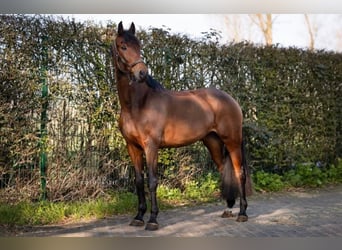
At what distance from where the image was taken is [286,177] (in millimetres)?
6969

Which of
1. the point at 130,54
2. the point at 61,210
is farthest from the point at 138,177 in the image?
the point at 130,54

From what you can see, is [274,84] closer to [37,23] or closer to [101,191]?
[101,191]

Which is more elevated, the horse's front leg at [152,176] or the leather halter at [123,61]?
the leather halter at [123,61]

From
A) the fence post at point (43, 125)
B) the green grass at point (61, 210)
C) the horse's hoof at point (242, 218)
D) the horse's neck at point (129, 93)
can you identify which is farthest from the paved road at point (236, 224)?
the horse's neck at point (129, 93)

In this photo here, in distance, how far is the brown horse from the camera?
405 centimetres

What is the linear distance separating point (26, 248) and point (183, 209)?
2145mm

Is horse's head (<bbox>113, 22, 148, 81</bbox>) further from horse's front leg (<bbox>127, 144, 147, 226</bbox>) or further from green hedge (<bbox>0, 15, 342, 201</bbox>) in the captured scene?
green hedge (<bbox>0, 15, 342, 201</bbox>)

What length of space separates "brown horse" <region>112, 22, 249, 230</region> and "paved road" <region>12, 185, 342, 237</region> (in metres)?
0.21

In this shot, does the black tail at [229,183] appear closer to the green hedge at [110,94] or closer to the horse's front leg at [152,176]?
the horse's front leg at [152,176]

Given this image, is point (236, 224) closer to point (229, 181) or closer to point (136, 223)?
point (229, 181)

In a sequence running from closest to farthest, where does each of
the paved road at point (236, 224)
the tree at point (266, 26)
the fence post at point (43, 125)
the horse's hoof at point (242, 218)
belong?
the paved road at point (236, 224), the horse's hoof at point (242, 218), the fence post at point (43, 125), the tree at point (266, 26)

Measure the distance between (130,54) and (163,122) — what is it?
2.63 ft

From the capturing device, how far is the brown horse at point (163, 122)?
4047mm

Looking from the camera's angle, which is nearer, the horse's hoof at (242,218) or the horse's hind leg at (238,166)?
the horse's hoof at (242,218)
